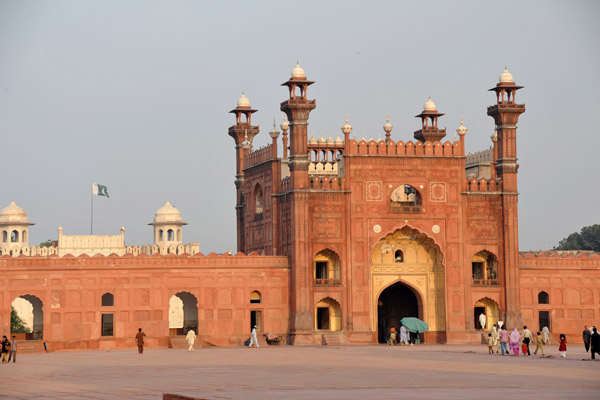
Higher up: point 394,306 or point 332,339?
point 394,306

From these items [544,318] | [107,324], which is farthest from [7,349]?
[544,318]

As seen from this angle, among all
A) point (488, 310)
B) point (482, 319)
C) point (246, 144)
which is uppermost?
point (246, 144)

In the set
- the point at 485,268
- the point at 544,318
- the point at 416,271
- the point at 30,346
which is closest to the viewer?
the point at 30,346

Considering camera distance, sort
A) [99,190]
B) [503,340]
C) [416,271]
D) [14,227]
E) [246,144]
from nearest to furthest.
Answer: [503,340]
[416,271]
[246,144]
[99,190]
[14,227]

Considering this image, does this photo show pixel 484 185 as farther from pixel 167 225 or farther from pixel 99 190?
pixel 167 225

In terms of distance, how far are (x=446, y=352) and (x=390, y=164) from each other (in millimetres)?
11087

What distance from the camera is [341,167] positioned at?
158 feet

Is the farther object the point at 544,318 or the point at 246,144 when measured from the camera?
the point at 246,144

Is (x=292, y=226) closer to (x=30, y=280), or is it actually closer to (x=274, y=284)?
(x=274, y=284)

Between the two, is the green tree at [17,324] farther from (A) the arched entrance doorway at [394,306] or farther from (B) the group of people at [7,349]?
(B) the group of people at [7,349]

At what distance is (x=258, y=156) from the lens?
169 feet

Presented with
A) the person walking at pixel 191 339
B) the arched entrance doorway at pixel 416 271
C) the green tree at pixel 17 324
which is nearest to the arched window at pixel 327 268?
the arched entrance doorway at pixel 416 271

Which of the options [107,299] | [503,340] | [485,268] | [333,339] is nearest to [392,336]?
[333,339]

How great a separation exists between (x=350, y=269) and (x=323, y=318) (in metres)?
2.67
